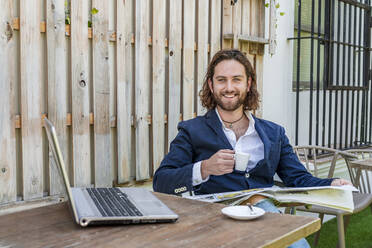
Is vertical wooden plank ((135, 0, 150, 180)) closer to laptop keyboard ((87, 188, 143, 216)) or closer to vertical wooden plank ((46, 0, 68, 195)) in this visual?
vertical wooden plank ((46, 0, 68, 195))

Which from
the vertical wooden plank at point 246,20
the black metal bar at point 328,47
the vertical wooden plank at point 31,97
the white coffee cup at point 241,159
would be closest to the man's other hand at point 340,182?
the white coffee cup at point 241,159

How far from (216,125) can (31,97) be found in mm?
1002

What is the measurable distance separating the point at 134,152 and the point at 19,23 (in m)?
1.11

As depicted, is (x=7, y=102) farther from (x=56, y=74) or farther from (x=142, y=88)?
(x=142, y=88)

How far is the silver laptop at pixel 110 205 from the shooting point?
3.92 ft

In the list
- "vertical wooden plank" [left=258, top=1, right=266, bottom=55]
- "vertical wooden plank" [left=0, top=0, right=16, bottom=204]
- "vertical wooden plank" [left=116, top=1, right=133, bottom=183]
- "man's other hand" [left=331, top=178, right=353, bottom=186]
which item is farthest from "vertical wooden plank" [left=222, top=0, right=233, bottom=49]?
"man's other hand" [left=331, top=178, right=353, bottom=186]

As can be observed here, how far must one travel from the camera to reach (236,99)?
7.65 ft

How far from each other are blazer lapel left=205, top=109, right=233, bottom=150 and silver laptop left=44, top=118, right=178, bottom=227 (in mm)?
705

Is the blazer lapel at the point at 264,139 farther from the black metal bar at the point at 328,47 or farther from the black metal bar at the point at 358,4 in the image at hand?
the black metal bar at the point at 358,4

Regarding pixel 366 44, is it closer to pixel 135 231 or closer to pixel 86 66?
pixel 86 66

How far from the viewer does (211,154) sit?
222 centimetres

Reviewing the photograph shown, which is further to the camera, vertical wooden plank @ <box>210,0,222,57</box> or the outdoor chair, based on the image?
vertical wooden plank @ <box>210,0,222,57</box>

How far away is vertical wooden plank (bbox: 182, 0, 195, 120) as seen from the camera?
3357 mm

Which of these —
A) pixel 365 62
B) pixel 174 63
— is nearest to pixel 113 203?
pixel 174 63
